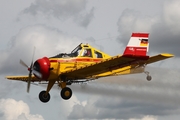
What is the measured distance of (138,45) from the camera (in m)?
51.6

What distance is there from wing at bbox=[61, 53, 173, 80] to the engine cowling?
59.0 inches

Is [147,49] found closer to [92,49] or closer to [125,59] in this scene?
[125,59]

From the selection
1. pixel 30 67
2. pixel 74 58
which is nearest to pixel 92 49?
pixel 74 58

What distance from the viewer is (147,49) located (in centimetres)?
5159

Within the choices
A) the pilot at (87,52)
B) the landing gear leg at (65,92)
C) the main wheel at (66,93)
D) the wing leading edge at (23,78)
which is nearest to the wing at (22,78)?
Answer: the wing leading edge at (23,78)

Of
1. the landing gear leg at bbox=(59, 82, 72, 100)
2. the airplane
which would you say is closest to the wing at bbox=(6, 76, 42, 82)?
the airplane

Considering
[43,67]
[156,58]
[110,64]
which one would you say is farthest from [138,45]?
[43,67]

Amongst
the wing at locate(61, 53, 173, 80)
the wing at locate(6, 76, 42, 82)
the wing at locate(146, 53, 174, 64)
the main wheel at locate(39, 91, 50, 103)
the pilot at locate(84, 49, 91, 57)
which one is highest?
the pilot at locate(84, 49, 91, 57)

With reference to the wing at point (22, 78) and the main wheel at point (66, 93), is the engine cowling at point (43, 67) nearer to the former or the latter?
the main wheel at point (66, 93)

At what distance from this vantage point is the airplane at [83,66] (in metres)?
52.0

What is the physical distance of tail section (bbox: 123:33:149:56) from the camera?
51156 millimetres

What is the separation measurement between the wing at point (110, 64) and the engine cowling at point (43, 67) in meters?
1.50

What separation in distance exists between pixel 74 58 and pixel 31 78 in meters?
5.67

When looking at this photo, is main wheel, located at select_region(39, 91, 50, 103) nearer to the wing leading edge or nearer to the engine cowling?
the wing leading edge
